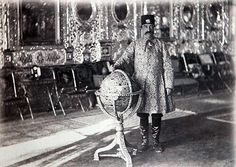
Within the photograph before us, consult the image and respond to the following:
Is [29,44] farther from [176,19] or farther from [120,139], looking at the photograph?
[176,19]

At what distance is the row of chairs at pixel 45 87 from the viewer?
8102 mm

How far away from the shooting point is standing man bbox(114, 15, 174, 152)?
5.35 metres

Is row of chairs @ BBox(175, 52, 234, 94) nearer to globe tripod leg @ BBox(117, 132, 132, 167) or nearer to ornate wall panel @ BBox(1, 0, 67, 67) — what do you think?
ornate wall panel @ BBox(1, 0, 67, 67)

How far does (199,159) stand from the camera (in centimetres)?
510

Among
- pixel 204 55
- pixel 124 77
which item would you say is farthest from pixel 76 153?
pixel 204 55

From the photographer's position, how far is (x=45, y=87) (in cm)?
861


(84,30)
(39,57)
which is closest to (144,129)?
(39,57)

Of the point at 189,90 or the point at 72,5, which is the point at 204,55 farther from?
the point at 72,5

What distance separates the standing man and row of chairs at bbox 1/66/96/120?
3.11 meters

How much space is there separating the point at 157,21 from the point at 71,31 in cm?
314

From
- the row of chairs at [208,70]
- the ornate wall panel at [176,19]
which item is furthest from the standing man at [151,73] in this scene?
the ornate wall panel at [176,19]

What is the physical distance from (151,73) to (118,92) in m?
0.80

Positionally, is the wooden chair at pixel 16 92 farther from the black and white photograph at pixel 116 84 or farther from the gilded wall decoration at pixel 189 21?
the gilded wall decoration at pixel 189 21

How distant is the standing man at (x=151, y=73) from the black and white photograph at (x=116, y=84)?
1cm
